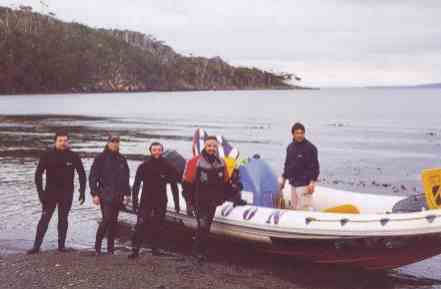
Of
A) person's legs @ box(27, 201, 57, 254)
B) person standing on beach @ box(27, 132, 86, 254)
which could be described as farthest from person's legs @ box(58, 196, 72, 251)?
person's legs @ box(27, 201, 57, 254)

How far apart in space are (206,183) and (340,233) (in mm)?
2192

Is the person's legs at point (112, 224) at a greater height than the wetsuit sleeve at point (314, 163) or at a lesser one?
lesser

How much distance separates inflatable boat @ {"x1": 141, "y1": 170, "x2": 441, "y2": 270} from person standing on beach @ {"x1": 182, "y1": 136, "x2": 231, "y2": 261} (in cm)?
83

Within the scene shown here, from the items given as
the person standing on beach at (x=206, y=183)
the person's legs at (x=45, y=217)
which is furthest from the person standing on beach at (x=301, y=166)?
Result: the person's legs at (x=45, y=217)

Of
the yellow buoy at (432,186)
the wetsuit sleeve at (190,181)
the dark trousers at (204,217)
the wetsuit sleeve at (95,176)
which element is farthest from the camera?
the wetsuit sleeve at (190,181)

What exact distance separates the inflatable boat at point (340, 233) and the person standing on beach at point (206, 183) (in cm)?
83

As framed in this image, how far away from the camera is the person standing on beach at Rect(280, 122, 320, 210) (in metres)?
9.50

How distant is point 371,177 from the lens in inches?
899

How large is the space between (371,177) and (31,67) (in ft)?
591

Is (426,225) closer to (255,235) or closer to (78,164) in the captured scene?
(255,235)

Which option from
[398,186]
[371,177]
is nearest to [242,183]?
[398,186]

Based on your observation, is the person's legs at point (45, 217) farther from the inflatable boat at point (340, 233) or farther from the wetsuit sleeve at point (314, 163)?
the wetsuit sleeve at point (314, 163)

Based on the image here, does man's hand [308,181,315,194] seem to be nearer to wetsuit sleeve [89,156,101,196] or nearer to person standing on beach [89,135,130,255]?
person standing on beach [89,135,130,255]

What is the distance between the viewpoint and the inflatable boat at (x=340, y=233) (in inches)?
336
